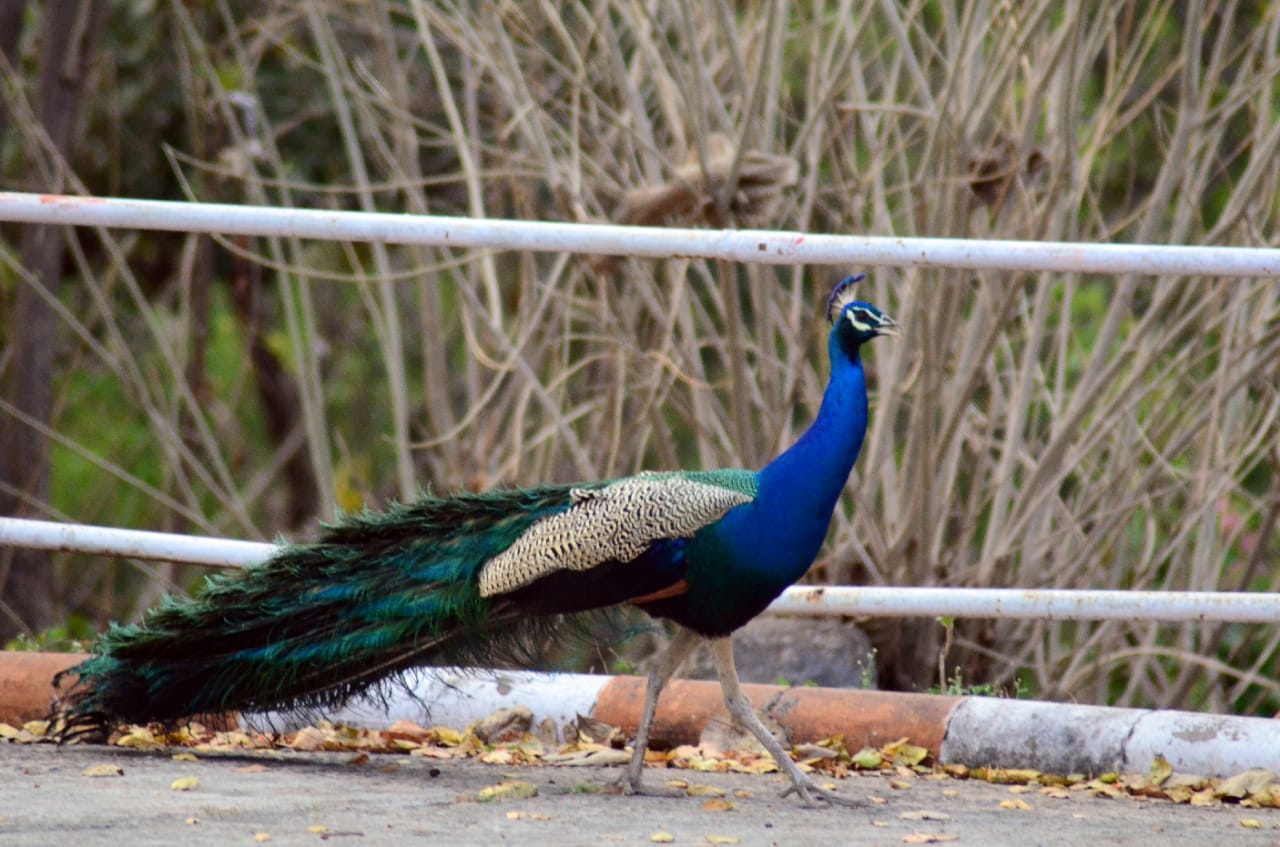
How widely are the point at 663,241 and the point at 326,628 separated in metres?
1.11

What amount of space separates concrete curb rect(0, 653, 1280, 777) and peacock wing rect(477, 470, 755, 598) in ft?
1.16

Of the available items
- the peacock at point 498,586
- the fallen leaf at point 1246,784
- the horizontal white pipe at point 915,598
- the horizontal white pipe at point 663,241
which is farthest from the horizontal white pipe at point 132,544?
the fallen leaf at point 1246,784

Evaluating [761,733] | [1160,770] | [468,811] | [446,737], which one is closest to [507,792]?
[468,811]

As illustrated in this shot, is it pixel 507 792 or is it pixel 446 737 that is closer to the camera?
pixel 507 792

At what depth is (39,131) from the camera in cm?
567

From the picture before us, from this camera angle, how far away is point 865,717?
3881 mm

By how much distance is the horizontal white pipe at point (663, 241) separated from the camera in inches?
140

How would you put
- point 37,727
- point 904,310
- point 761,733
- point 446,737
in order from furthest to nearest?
point 904,310 < point 446,737 < point 37,727 < point 761,733

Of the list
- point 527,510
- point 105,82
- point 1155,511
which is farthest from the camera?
point 105,82

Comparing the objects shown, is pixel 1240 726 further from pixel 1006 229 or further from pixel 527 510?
pixel 1006 229

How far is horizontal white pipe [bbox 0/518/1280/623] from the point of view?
3588 mm

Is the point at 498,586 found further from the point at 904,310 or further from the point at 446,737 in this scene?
the point at 904,310

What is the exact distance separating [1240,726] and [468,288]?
2.83m

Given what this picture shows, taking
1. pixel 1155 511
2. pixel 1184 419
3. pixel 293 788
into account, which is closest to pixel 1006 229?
pixel 1184 419
